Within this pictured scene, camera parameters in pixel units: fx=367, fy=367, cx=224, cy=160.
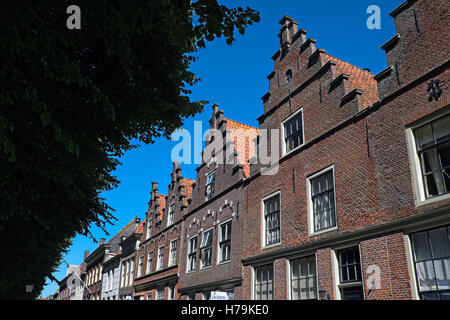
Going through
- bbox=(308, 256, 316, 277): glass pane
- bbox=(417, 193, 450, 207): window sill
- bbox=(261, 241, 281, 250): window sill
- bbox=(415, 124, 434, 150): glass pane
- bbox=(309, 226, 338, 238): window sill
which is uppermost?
bbox=(415, 124, 434, 150): glass pane

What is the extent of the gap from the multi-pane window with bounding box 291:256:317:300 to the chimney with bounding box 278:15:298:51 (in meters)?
9.56

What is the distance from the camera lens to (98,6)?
533 cm

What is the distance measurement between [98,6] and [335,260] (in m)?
9.99

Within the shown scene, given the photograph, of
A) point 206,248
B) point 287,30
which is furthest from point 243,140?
point 287,30

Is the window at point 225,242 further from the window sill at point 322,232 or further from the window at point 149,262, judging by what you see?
the window at point 149,262

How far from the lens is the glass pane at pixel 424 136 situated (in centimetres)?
980

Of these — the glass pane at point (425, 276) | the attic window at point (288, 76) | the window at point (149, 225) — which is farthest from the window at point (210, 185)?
the glass pane at point (425, 276)

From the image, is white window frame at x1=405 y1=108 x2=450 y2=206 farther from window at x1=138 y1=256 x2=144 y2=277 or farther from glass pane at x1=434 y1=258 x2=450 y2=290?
window at x1=138 y1=256 x2=144 y2=277

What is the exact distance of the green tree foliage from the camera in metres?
5.15

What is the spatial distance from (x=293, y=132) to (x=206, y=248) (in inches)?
351

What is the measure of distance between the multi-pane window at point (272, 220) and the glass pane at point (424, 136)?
644cm

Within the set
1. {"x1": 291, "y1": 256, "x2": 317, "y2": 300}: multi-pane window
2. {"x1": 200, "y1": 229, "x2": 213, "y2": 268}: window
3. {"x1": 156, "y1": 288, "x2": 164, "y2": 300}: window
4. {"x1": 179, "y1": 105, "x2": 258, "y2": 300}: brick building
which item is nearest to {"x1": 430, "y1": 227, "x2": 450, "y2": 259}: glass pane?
{"x1": 291, "y1": 256, "x2": 317, "y2": 300}: multi-pane window

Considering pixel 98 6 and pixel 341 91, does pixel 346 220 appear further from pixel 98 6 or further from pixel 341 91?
pixel 98 6
